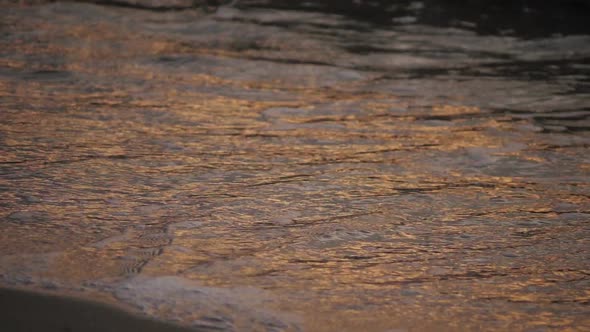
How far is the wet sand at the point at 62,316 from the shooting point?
194cm

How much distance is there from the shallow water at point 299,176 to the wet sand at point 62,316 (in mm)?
56

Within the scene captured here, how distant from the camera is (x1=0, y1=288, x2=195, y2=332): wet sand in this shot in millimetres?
1944

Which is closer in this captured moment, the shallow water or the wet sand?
the wet sand

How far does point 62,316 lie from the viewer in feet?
6.53

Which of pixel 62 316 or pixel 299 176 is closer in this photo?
pixel 62 316

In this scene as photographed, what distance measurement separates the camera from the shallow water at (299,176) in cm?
217

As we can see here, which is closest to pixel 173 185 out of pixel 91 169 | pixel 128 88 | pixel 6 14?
pixel 91 169

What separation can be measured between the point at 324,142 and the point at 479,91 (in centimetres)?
113

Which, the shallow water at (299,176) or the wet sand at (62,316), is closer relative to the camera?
the wet sand at (62,316)

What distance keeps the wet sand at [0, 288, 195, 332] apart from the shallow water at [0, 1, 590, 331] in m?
0.06

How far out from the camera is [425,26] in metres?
5.96

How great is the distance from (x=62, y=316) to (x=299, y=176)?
3.98 ft

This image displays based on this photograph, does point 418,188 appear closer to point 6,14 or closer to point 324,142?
point 324,142

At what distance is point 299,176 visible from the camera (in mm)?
3064
